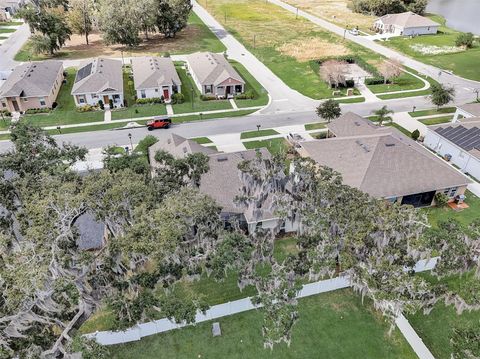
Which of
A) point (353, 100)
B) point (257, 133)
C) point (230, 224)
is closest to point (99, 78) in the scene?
point (257, 133)

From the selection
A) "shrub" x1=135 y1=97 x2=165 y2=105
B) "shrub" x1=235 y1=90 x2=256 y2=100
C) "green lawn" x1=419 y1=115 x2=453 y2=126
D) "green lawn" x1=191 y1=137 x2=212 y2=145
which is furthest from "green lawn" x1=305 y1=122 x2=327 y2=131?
"shrub" x1=135 y1=97 x2=165 y2=105

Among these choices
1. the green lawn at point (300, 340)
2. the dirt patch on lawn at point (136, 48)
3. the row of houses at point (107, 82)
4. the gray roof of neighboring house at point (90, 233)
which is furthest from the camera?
the dirt patch on lawn at point (136, 48)

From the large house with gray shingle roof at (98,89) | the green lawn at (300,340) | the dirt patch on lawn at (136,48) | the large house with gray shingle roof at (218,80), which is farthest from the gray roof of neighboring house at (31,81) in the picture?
the green lawn at (300,340)

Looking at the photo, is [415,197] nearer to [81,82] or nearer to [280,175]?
[280,175]

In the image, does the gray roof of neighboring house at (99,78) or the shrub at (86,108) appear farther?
the gray roof of neighboring house at (99,78)

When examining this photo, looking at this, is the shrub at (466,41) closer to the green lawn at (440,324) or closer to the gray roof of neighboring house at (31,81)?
the green lawn at (440,324)

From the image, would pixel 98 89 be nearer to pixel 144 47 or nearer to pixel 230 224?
pixel 144 47

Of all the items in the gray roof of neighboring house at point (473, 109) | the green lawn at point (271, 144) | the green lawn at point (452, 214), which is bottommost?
the green lawn at point (452, 214)

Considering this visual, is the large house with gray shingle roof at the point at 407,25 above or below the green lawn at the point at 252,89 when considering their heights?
above
